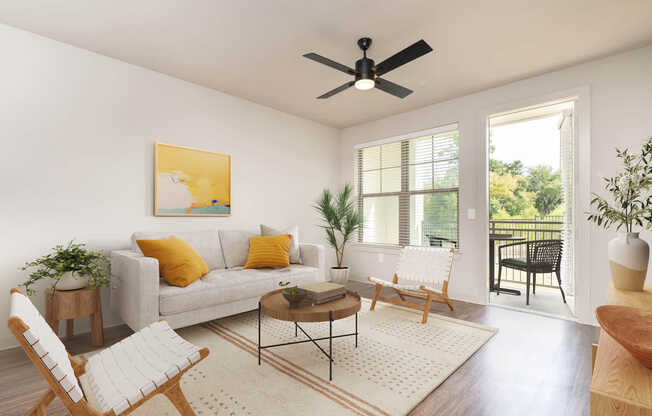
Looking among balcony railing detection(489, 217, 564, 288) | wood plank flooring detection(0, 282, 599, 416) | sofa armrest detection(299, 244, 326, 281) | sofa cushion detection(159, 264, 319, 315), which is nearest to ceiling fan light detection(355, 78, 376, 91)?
sofa armrest detection(299, 244, 326, 281)

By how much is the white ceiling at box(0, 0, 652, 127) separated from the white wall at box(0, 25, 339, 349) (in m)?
0.23

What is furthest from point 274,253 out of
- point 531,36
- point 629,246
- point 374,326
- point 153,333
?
point 531,36

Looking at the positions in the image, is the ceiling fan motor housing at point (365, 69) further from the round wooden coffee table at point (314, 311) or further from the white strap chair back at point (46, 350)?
the white strap chair back at point (46, 350)

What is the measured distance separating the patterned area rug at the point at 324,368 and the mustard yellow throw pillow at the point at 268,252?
23.9 inches

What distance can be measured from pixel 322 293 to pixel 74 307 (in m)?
1.97

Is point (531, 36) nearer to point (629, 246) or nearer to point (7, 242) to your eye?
point (629, 246)

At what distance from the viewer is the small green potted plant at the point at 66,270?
2447 millimetres

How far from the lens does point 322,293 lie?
7.61 ft

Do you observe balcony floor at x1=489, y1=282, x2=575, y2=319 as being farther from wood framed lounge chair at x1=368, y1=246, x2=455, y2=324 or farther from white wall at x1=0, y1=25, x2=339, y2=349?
white wall at x1=0, y1=25, x2=339, y2=349

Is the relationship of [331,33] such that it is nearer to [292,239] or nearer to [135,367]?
[292,239]

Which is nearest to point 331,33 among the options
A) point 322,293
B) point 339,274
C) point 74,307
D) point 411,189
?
point 322,293

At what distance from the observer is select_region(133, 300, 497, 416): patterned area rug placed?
1.79m

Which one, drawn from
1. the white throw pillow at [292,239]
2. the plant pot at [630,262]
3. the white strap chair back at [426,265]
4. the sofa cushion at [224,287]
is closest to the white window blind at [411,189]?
the white strap chair back at [426,265]

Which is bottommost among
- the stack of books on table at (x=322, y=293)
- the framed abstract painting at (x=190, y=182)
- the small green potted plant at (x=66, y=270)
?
the stack of books on table at (x=322, y=293)
